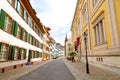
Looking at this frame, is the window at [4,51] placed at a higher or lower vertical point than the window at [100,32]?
lower

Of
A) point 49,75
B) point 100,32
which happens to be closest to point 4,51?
point 49,75

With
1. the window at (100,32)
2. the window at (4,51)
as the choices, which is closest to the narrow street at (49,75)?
the window at (4,51)

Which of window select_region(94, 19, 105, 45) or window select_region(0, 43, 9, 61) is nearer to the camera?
window select_region(0, 43, 9, 61)

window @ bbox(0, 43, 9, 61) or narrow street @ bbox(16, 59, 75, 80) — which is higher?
window @ bbox(0, 43, 9, 61)

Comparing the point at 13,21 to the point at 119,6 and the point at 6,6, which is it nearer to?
the point at 6,6

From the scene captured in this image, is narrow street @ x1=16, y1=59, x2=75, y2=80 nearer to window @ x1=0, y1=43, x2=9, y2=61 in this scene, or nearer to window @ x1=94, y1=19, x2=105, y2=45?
window @ x1=0, y1=43, x2=9, y2=61

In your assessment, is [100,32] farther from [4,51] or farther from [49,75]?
[4,51]

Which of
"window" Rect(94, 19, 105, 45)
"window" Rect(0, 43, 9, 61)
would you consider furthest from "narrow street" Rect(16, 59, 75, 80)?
"window" Rect(94, 19, 105, 45)

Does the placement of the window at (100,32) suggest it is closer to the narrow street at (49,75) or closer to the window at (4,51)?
the narrow street at (49,75)

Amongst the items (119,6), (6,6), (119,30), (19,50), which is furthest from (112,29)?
(19,50)

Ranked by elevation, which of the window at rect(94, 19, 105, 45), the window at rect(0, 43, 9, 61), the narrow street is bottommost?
the narrow street

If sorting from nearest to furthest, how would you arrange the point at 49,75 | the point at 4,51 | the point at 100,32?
the point at 49,75 → the point at 4,51 → the point at 100,32

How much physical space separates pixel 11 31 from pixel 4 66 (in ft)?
12.9

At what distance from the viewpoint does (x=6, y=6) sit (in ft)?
37.8
